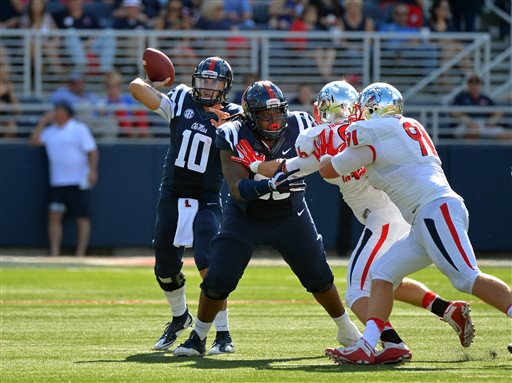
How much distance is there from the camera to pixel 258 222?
24.0 feet

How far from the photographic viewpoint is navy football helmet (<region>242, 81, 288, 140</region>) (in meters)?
7.24

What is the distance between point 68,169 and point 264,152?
9.42 m

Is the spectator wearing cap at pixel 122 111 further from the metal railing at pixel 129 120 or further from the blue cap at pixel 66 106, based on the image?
the blue cap at pixel 66 106

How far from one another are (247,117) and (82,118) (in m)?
9.73

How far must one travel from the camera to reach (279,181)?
6.86 m

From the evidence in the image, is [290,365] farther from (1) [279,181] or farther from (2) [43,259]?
(2) [43,259]

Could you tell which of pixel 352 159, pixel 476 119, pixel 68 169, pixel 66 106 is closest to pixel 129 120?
pixel 66 106

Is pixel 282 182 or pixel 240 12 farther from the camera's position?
pixel 240 12

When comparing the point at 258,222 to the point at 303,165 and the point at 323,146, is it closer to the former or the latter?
the point at 303,165

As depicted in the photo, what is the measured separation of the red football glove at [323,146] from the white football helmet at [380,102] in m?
0.27

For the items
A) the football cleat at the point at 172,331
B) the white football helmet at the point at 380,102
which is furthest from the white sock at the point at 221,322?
the white football helmet at the point at 380,102

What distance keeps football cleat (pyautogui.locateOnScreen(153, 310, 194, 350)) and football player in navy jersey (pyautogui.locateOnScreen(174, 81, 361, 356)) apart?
17.1 inches

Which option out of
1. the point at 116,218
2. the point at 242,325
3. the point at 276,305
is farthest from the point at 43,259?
the point at 242,325

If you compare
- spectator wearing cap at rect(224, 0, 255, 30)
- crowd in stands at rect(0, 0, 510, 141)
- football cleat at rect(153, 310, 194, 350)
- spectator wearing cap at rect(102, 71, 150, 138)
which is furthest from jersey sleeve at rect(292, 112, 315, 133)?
spectator wearing cap at rect(224, 0, 255, 30)
